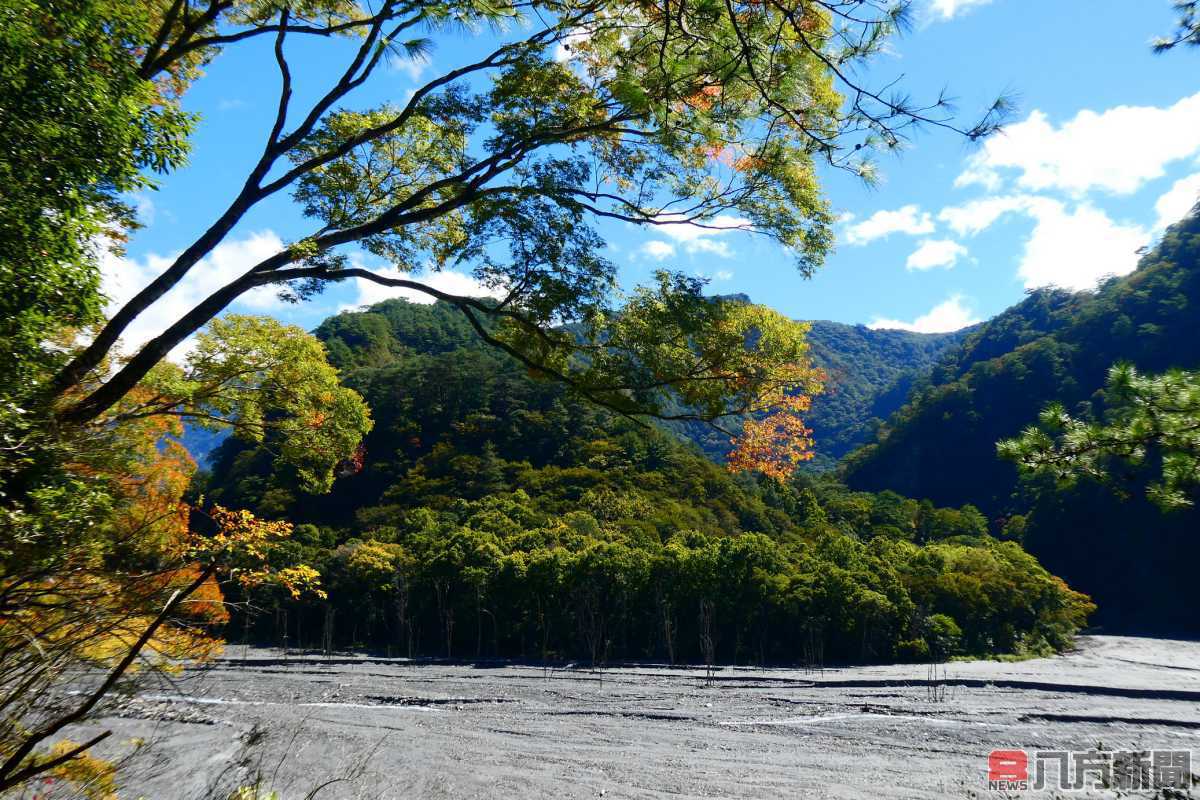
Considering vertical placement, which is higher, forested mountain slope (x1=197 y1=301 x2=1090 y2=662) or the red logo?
forested mountain slope (x1=197 y1=301 x2=1090 y2=662)

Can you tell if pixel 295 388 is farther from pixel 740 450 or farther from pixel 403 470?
pixel 403 470

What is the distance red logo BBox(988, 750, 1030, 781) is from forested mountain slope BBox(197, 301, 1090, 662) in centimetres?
1325

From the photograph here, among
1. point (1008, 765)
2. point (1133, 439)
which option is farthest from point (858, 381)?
point (1133, 439)

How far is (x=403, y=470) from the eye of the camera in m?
51.0

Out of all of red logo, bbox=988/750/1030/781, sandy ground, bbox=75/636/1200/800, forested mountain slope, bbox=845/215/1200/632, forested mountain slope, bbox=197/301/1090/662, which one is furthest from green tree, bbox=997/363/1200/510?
forested mountain slope, bbox=845/215/1200/632

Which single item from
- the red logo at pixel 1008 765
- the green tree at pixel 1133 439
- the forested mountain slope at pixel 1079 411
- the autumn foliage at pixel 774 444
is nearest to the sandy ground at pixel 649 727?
the red logo at pixel 1008 765

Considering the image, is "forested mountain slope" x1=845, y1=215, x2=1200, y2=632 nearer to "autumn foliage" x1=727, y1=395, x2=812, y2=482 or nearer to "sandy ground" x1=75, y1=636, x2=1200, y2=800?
"sandy ground" x1=75, y1=636, x2=1200, y2=800

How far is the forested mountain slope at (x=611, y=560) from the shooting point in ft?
93.6

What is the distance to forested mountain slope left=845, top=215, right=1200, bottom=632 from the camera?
46.3m

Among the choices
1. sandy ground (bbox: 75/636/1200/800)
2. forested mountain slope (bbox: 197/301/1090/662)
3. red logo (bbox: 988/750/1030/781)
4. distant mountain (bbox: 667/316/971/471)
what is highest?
distant mountain (bbox: 667/316/971/471)

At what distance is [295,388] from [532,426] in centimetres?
4271

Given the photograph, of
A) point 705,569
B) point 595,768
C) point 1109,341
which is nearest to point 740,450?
point 595,768

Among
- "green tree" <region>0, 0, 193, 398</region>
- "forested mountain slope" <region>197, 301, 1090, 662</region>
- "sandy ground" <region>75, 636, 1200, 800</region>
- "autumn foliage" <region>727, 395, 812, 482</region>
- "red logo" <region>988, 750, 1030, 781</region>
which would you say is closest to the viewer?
"green tree" <region>0, 0, 193, 398</region>

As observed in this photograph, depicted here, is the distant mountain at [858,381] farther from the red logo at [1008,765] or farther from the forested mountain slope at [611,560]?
the red logo at [1008,765]
